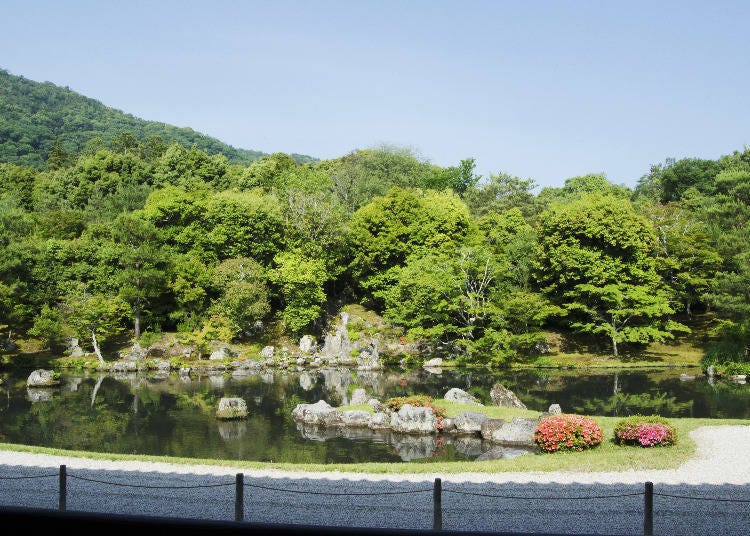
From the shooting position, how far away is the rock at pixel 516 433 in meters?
19.1

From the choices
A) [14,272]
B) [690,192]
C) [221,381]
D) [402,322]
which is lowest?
[221,381]

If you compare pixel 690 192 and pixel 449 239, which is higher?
pixel 690 192

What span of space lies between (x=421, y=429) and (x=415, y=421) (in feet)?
1.12

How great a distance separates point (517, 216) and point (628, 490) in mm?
39669

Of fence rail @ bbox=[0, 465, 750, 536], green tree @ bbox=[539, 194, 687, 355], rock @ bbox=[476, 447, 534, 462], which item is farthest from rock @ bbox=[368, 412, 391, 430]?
green tree @ bbox=[539, 194, 687, 355]

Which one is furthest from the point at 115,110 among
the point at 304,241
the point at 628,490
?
the point at 628,490

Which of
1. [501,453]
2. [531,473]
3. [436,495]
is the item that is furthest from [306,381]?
[436,495]

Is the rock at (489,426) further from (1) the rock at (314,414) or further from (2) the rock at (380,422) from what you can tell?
(1) the rock at (314,414)

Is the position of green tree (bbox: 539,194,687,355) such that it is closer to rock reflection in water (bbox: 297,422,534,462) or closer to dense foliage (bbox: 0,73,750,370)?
dense foliage (bbox: 0,73,750,370)

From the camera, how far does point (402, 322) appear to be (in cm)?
4294

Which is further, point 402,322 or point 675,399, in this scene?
point 402,322

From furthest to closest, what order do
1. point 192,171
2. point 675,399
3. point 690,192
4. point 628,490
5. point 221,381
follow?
point 192,171 → point 690,192 → point 221,381 → point 675,399 → point 628,490

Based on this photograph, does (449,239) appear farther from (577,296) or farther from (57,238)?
(57,238)

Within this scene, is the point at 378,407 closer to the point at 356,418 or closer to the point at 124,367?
the point at 356,418
